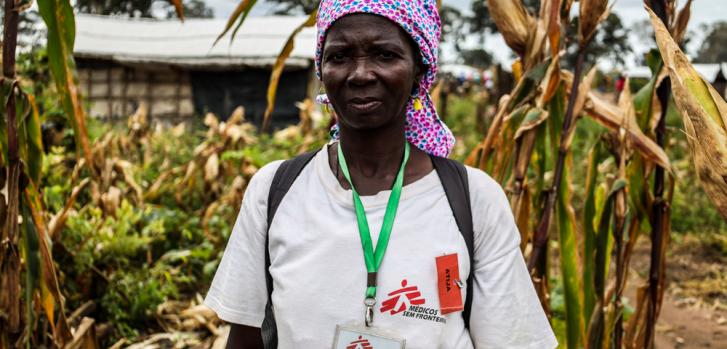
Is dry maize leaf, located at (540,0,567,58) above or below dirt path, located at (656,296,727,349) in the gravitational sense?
above

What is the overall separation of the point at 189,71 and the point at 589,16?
34.4 ft

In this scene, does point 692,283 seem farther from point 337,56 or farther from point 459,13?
point 459,13

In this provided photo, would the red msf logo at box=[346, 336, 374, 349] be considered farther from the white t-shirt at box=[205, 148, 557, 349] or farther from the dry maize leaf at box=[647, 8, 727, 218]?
the dry maize leaf at box=[647, 8, 727, 218]

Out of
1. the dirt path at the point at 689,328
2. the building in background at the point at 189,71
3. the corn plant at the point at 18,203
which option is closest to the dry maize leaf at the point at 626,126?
the corn plant at the point at 18,203

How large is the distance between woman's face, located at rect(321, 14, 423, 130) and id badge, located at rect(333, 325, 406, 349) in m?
0.35

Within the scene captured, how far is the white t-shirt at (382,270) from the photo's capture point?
1.08 metres

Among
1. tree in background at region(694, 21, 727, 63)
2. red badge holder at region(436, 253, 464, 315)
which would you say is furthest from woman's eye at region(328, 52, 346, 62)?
tree in background at region(694, 21, 727, 63)

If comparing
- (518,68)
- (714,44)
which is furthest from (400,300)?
(714,44)

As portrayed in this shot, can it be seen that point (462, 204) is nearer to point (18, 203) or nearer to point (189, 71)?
point (18, 203)

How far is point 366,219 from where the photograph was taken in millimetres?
1117

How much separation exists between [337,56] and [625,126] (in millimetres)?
801

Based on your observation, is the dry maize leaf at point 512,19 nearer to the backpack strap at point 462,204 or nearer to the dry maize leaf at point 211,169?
the backpack strap at point 462,204

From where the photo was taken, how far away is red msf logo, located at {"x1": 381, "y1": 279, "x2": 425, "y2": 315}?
1.07m

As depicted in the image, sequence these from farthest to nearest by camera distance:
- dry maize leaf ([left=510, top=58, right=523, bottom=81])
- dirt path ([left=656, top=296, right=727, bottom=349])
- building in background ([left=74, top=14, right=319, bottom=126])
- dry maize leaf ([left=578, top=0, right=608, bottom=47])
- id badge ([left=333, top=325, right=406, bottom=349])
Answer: building in background ([left=74, top=14, right=319, bottom=126]) < dirt path ([left=656, top=296, right=727, bottom=349]) < dry maize leaf ([left=510, top=58, right=523, bottom=81]) < dry maize leaf ([left=578, top=0, right=608, bottom=47]) < id badge ([left=333, top=325, right=406, bottom=349])
